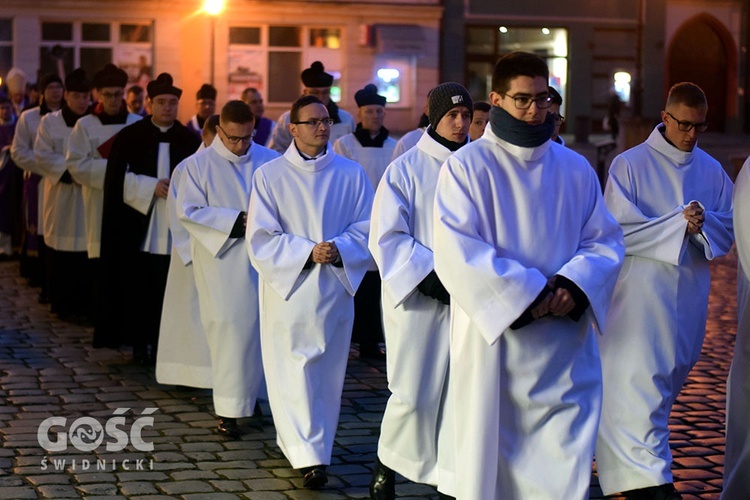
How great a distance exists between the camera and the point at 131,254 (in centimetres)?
1121

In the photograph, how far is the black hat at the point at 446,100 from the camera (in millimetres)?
7074

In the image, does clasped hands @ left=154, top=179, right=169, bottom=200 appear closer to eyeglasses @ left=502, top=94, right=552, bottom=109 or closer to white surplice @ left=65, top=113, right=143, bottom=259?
white surplice @ left=65, top=113, right=143, bottom=259

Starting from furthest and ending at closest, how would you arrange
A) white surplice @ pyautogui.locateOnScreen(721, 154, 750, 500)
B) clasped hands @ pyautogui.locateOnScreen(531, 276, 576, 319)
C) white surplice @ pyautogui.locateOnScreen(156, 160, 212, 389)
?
white surplice @ pyautogui.locateOnScreen(156, 160, 212, 389), white surplice @ pyautogui.locateOnScreen(721, 154, 750, 500), clasped hands @ pyautogui.locateOnScreen(531, 276, 576, 319)

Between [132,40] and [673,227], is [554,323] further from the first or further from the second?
[132,40]

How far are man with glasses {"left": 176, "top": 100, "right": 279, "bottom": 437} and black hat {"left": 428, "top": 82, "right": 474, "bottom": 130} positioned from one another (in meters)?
1.94

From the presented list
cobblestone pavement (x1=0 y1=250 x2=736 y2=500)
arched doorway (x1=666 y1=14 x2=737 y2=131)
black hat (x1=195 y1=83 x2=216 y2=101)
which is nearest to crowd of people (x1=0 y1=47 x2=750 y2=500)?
cobblestone pavement (x1=0 y1=250 x2=736 y2=500)

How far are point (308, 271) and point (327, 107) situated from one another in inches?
197

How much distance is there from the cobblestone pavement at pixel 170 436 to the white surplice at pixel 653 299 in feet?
1.02

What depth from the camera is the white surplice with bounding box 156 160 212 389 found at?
961 centimetres

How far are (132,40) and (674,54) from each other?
14722 mm

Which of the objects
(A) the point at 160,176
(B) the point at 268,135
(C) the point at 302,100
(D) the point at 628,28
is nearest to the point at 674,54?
(D) the point at 628,28

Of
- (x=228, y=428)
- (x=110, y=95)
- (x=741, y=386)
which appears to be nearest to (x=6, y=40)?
(x=110, y=95)

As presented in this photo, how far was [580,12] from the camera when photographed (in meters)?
37.8

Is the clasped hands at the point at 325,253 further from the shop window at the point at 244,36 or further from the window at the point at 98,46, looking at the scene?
the shop window at the point at 244,36
